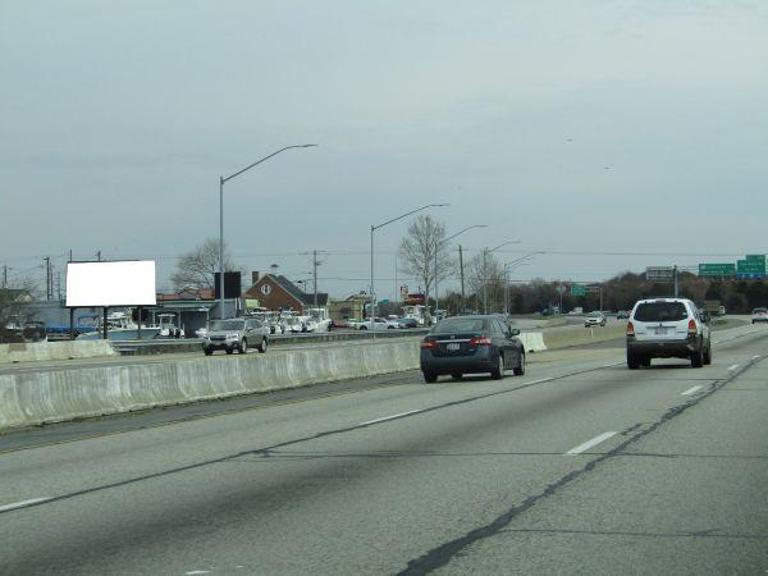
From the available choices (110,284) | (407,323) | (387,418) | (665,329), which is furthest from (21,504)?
(407,323)

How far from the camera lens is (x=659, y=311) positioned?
28.0 meters

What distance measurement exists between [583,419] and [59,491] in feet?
28.0

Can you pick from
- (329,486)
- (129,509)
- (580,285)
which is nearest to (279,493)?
(329,486)

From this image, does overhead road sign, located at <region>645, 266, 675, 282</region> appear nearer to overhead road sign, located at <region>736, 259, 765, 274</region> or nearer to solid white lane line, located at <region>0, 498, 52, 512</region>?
overhead road sign, located at <region>736, 259, 765, 274</region>

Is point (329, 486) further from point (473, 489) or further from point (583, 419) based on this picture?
point (583, 419)

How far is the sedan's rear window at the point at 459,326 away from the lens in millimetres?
25453

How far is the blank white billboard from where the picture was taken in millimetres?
67438

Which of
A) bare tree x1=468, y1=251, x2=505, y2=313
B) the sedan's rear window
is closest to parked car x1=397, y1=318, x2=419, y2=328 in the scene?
bare tree x1=468, y1=251, x2=505, y2=313

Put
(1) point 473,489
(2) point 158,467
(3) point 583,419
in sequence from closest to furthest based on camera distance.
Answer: (1) point 473,489, (2) point 158,467, (3) point 583,419

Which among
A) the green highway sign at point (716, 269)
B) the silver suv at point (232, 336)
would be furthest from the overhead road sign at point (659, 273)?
the silver suv at point (232, 336)

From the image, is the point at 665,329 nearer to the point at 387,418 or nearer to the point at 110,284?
the point at 387,418

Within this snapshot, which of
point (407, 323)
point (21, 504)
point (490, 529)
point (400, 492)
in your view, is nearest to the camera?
point (490, 529)

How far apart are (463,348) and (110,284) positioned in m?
47.1

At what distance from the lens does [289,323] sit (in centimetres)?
10481
